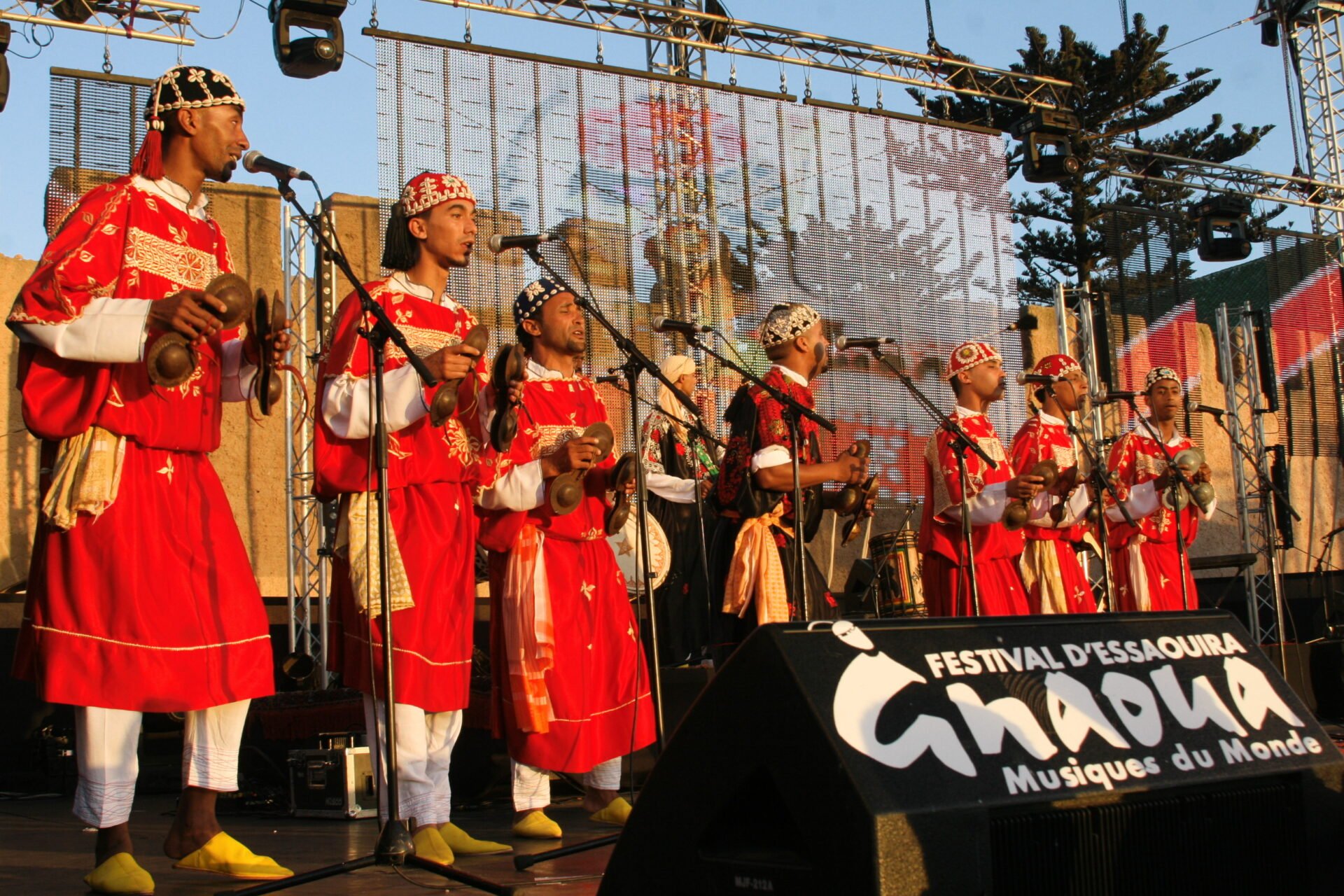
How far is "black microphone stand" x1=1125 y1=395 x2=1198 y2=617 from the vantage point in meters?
7.58

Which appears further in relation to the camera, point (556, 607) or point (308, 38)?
point (308, 38)

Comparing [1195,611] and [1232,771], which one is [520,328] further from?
[1232,771]

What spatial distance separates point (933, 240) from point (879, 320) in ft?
3.36

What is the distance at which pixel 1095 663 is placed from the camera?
8.59 ft

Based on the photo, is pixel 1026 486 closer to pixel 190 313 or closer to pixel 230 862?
pixel 230 862

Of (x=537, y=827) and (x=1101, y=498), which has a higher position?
(x=1101, y=498)

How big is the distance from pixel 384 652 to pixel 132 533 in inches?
26.7

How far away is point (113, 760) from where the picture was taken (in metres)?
3.29

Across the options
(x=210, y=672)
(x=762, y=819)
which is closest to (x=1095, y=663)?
(x=762, y=819)

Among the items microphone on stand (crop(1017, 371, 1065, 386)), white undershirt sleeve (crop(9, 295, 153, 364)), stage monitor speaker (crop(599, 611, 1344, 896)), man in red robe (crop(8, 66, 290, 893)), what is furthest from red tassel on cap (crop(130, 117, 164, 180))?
microphone on stand (crop(1017, 371, 1065, 386))

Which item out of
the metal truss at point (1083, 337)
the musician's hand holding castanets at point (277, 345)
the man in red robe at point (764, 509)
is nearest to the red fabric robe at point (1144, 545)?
the metal truss at point (1083, 337)

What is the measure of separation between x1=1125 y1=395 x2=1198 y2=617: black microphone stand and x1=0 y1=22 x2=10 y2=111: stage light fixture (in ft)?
23.1

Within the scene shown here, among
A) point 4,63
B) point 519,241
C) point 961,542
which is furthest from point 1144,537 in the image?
point 4,63

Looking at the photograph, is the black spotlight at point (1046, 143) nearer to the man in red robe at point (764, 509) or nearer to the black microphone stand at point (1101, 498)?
the black microphone stand at point (1101, 498)
